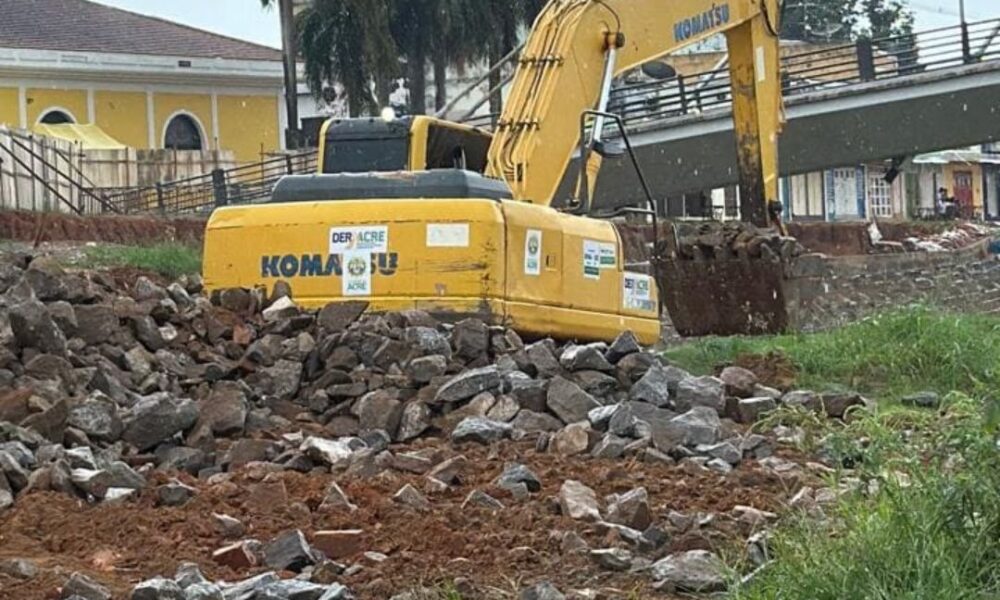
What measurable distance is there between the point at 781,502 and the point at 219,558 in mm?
2391

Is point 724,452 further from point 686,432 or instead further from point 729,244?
point 729,244

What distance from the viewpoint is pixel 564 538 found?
723cm

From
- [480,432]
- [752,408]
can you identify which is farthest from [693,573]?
[752,408]

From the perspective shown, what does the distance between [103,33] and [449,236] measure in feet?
137

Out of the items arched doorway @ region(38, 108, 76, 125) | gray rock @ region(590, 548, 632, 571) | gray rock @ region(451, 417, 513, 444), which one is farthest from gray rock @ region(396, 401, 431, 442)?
arched doorway @ region(38, 108, 76, 125)

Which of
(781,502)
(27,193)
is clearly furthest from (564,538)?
(27,193)

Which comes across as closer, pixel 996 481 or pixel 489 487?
pixel 996 481

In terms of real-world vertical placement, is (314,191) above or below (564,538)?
above

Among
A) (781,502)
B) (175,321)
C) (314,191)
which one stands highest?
(314,191)

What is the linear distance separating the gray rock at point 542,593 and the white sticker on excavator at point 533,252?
7005 mm

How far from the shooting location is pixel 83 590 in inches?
252

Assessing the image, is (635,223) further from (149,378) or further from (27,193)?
(149,378)

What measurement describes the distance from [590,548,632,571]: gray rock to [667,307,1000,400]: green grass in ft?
21.5

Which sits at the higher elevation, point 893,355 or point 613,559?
point 893,355
